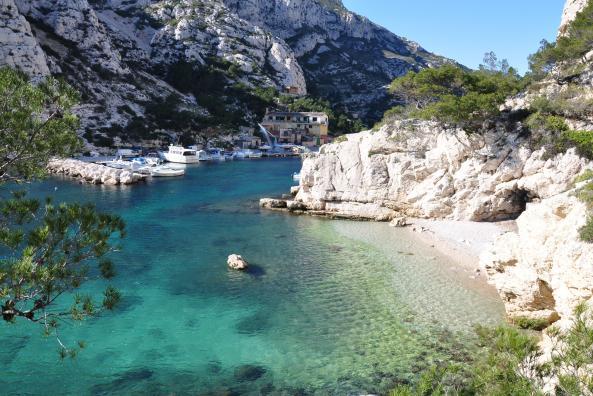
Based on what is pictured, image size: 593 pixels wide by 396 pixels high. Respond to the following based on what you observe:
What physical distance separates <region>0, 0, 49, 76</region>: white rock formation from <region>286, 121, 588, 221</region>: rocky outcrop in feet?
198

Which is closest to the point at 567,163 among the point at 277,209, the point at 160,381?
the point at 277,209

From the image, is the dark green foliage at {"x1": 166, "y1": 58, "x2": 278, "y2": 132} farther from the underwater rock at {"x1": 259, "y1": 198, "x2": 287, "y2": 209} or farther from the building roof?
the underwater rock at {"x1": 259, "y1": 198, "x2": 287, "y2": 209}

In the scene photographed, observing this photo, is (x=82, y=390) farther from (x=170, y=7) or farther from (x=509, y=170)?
(x=170, y=7)

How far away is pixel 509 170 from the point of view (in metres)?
28.6

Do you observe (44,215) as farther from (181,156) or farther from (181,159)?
(181,156)

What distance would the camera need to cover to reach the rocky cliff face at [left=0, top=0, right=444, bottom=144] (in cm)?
8106

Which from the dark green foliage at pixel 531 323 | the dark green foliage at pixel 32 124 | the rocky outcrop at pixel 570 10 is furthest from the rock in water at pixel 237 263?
the rocky outcrop at pixel 570 10

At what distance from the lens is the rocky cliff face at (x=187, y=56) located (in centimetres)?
8106

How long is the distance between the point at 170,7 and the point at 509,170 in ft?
403

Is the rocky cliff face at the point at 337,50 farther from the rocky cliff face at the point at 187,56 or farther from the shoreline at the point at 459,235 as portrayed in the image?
the shoreline at the point at 459,235

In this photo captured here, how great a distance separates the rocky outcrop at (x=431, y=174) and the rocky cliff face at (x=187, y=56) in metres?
49.3

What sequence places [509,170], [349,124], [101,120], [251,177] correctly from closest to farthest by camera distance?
[509,170] → [251,177] → [101,120] → [349,124]

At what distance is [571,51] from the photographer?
3334cm

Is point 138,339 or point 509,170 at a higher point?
point 509,170
